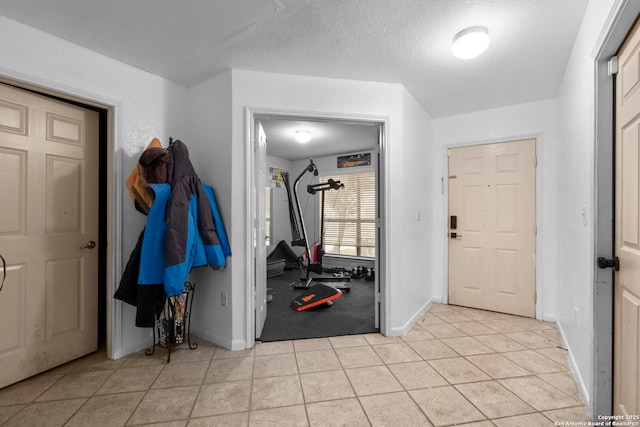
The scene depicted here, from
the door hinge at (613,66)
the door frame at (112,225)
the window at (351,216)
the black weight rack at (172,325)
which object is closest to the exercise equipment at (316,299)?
the black weight rack at (172,325)

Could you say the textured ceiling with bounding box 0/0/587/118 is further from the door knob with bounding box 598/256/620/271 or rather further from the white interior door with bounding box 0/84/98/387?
the door knob with bounding box 598/256/620/271

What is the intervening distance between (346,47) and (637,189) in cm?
182

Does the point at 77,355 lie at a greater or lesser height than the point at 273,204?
lesser

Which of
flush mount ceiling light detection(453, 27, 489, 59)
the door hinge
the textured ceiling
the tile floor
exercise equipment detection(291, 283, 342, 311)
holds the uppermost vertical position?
the textured ceiling

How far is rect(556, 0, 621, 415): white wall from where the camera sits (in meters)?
1.57

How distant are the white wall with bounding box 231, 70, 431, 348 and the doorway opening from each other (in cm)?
11

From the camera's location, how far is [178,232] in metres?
2.05

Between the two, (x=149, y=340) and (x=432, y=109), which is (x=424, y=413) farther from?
(x=432, y=109)

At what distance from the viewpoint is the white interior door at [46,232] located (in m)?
1.89

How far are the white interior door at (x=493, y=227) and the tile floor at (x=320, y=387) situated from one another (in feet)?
2.41

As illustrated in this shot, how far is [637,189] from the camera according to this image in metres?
1.24

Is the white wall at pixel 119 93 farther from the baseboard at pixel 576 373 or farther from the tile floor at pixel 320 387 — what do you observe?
the baseboard at pixel 576 373

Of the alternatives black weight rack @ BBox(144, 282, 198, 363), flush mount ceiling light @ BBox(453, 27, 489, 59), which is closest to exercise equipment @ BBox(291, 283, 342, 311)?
black weight rack @ BBox(144, 282, 198, 363)

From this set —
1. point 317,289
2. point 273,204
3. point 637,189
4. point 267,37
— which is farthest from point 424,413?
point 273,204
